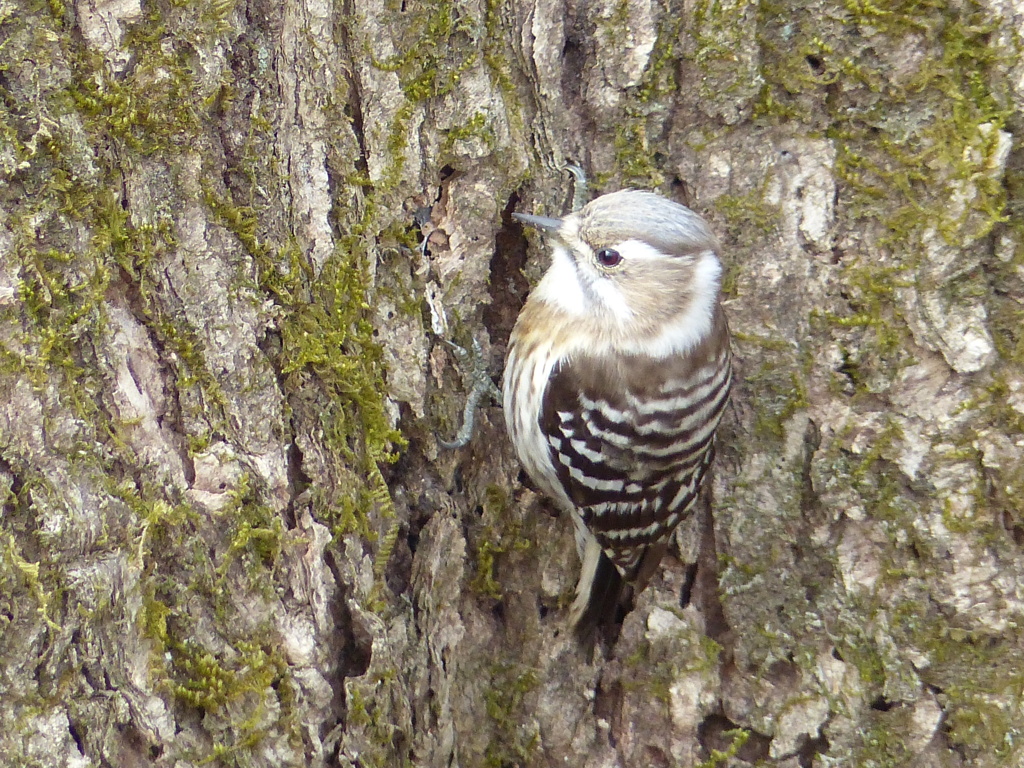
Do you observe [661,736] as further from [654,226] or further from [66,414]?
[66,414]

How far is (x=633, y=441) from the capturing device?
2725mm

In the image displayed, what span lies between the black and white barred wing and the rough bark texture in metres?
0.11

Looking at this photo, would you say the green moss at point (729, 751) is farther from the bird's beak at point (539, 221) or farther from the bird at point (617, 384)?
the bird's beak at point (539, 221)

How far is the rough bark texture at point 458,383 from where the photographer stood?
1890mm

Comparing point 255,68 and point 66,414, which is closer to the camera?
point 66,414

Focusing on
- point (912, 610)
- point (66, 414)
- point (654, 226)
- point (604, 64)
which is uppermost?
point (604, 64)

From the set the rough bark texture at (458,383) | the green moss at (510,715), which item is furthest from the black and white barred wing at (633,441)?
the green moss at (510,715)

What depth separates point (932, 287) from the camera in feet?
7.79

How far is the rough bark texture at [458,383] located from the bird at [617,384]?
0.09 metres

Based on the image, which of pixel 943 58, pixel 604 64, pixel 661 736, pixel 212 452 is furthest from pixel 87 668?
pixel 943 58

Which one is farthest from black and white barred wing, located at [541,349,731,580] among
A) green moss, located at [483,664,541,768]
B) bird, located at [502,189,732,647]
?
green moss, located at [483,664,541,768]

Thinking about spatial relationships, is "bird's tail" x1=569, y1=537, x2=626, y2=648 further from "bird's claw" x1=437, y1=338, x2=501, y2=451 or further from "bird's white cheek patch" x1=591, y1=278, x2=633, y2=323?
"bird's white cheek patch" x1=591, y1=278, x2=633, y2=323

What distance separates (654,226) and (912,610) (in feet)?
4.25

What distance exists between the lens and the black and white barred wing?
101 inches
